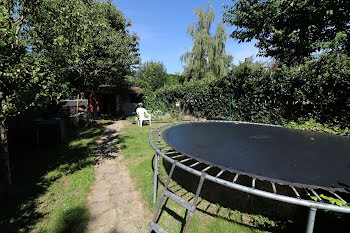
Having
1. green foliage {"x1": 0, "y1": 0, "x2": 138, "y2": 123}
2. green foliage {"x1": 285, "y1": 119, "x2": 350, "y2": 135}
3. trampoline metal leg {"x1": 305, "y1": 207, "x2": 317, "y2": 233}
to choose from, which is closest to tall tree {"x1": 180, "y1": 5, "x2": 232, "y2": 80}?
green foliage {"x1": 285, "y1": 119, "x2": 350, "y2": 135}

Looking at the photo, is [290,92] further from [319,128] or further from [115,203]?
[115,203]

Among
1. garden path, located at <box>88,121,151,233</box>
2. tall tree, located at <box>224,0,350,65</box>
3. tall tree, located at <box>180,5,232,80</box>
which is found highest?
tall tree, located at <box>180,5,232,80</box>

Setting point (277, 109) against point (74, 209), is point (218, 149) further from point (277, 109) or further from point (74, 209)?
point (277, 109)

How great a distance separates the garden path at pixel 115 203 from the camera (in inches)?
74.2

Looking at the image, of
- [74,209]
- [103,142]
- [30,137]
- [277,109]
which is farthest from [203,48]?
[74,209]

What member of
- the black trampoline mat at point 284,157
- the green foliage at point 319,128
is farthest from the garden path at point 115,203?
the green foliage at point 319,128

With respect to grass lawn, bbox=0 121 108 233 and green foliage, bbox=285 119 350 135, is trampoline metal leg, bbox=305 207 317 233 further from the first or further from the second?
green foliage, bbox=285 119 350 135

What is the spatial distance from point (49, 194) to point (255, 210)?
9.77 ft

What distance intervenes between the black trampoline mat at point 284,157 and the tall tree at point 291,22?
4.34 meters

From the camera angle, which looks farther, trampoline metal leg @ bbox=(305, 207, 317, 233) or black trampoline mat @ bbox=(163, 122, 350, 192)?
black trampoline mat @ bbox=(163, 122, 350, 192)

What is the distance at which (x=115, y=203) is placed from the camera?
7.54 feet

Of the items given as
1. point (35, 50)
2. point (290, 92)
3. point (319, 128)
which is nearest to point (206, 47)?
point (290, 92)

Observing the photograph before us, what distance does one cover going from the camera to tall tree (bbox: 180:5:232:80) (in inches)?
574

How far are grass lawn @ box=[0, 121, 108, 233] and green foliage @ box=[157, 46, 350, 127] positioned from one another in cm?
523
